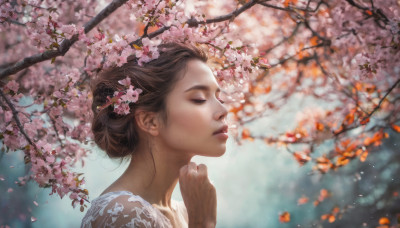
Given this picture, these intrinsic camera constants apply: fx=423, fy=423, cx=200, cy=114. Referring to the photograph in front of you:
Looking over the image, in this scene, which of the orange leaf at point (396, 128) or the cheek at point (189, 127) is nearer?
the cheek at point (189, 127)


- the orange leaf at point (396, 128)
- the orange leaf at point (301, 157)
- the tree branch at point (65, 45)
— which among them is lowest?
the tree branch at point (65, 45)

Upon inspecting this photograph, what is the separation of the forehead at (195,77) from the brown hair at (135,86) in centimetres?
3

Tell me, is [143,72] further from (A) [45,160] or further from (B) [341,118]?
(B) [341,118]

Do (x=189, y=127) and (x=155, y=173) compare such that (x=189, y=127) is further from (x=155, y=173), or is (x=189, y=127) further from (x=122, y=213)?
(x=122, y=213)

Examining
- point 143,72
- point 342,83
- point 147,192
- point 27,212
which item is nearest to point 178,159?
point 147,192

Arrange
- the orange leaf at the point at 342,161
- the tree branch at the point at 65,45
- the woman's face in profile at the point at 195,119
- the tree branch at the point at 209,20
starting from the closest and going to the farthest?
the woman's face in profile at the point at 195,119
the tree branch at the point at 65,45
the tree branch at the point at 209,20
the orange leaf at the point at 342,161

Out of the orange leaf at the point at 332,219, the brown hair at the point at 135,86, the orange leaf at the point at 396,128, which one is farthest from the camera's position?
the orange leaf at the point at 332,219

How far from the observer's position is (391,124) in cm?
480

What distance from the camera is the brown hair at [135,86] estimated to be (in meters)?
1.81

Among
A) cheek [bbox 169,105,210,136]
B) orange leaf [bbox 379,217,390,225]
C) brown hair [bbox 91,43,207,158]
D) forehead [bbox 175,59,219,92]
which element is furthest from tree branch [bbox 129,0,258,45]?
orange leaf [bbox 379,217,390,225]

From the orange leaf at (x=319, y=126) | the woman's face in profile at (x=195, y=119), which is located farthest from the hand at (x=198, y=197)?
the orange leaf at (x=319, y=126)

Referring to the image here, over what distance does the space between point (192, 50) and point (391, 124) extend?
3644mm

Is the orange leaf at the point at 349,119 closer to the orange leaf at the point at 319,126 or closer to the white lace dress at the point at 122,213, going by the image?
the orange leaf at the point at 319,126

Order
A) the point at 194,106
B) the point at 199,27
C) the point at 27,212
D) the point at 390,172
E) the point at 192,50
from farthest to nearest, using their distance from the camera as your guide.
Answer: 1. the point at 390,172
2. the point at 27,212
3. the point at 199,27
4. the point at 192,50
5. the point at 194,106
